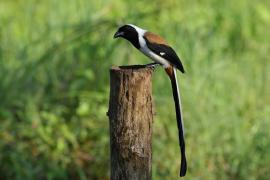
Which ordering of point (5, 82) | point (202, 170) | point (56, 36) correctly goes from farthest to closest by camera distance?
point (56, 36), point (5, 82), point (202, 170)

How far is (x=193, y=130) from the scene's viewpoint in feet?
22.9

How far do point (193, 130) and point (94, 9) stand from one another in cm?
201

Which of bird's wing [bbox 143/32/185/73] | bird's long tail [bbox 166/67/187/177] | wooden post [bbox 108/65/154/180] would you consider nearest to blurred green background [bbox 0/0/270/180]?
bird's long tail [bbox 166/67/187/177]

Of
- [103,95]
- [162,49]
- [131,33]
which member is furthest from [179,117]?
[103,95]

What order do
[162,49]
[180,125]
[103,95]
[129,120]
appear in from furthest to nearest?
[103,95] → [162,49] → [180,125] → [129,120]

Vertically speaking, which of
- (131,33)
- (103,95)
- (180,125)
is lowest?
(180,125)

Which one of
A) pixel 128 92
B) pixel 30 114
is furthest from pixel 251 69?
pixel 128 92

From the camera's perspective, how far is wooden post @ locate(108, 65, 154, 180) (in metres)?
4.77

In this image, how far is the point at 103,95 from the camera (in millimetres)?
7316

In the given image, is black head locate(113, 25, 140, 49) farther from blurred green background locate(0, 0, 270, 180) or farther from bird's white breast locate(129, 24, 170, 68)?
blurred green background locate(0, 0, 270, 180)

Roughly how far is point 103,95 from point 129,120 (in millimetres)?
2545

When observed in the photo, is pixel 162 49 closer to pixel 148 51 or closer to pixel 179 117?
pixel 148 51

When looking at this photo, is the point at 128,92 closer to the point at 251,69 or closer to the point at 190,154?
the point at 190,154

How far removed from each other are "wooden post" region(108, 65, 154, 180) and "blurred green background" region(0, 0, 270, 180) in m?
2.00
